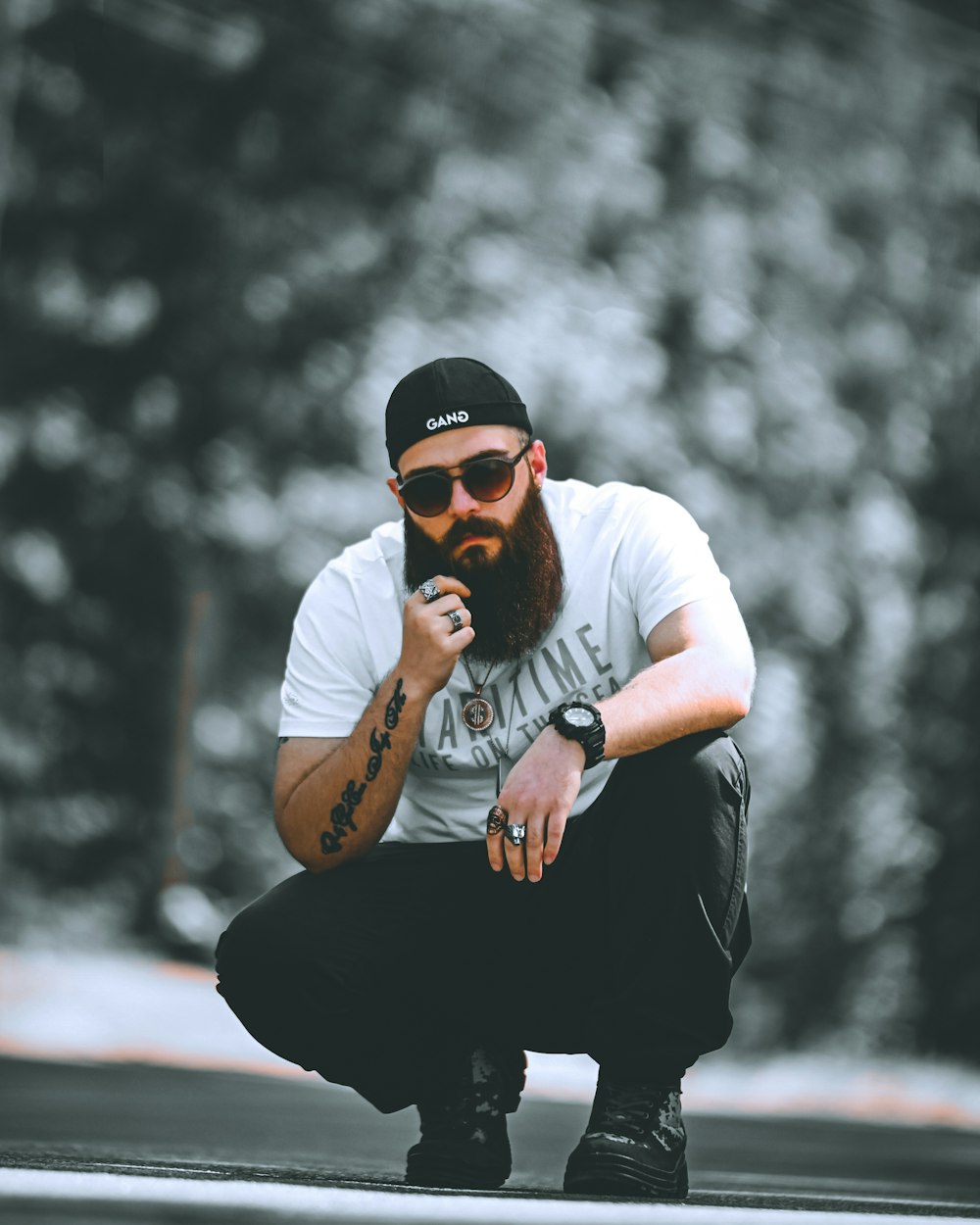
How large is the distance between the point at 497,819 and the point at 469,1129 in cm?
45

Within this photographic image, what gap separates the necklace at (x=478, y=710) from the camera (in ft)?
7.97

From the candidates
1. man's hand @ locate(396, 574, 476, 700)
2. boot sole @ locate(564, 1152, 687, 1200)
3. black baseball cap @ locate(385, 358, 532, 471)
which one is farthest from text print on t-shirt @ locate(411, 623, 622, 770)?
boot sole @ locate(564, 1152, 687, 1200)

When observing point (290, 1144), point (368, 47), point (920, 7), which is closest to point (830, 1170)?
point (290, 1144)

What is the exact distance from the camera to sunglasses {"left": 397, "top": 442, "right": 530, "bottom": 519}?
7.82 ft

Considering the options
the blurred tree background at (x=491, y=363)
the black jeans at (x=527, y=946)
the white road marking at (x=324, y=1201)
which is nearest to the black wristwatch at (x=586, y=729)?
the black jeans at (x=527, y=946)

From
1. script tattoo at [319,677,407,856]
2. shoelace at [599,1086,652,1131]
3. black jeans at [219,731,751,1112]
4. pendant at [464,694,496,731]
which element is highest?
pendant at [464,694,496,731]

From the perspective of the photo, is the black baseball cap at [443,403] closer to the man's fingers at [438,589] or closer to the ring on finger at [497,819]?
the man's fingers at [438,589]

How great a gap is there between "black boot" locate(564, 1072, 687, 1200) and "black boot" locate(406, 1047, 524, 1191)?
193 mm

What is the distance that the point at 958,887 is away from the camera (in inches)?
296

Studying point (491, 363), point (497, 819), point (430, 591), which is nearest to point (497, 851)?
point (497, 819)

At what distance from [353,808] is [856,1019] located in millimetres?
5933

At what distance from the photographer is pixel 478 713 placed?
2439 mm

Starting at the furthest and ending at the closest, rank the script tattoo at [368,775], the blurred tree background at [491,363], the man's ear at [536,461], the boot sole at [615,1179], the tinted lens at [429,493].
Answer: the blurred tree background at [491,363] < the man's ear at [536,461] < the tinted lens at [429,493] < the script tattoo at [368,775] < the boot sole at [615,1179]

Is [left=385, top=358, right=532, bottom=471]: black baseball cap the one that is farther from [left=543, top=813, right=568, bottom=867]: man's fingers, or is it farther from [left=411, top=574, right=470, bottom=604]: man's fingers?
[left=543, top=813, right=568, bottom=867]: man's fingers
